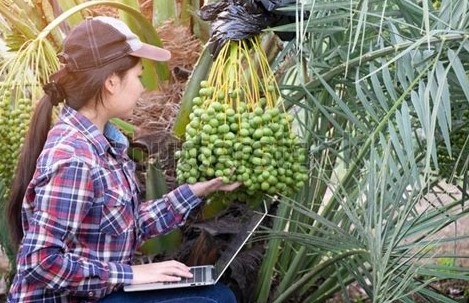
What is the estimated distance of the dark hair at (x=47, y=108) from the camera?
186cm

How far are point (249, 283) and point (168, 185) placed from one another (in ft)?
1.28

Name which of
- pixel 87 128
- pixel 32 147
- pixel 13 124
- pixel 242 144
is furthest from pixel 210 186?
pixel 13 124

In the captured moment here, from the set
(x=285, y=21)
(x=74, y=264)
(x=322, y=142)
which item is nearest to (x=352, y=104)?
(x=322, y=142)

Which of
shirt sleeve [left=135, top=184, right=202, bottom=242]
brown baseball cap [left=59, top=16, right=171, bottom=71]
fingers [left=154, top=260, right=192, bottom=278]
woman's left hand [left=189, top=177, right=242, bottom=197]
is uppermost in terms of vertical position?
brown baseball cap [left=59, top=16, right=171, bottom=71]

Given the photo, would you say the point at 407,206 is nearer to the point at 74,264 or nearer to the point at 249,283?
the point at 74,264

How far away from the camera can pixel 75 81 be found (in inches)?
73.5

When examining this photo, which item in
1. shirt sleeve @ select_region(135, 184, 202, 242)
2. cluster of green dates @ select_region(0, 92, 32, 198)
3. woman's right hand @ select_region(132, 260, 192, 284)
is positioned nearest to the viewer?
woman's right hand @ select_region(132, 260, 192, 284)

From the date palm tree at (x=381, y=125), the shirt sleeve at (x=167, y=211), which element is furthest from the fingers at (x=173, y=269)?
the date palm tree at (x=381, y=125)

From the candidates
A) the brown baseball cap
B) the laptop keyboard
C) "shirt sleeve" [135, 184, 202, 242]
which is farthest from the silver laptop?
the brown baseball cap

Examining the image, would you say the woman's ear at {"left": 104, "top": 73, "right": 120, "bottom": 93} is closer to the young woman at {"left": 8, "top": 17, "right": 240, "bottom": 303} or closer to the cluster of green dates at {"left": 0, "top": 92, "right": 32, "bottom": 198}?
the young woman at {"left": 8, "top": 17, "right": 240, "bottom": 303}

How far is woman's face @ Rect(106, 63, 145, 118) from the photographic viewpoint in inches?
73.7

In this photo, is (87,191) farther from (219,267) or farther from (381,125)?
(381,125)

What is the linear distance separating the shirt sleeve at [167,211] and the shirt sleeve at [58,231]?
0.26m

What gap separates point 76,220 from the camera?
175cm
